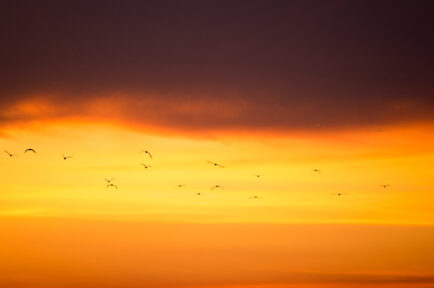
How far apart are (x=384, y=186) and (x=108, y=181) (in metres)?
114

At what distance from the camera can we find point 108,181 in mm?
105125

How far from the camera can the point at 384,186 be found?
108812mm
